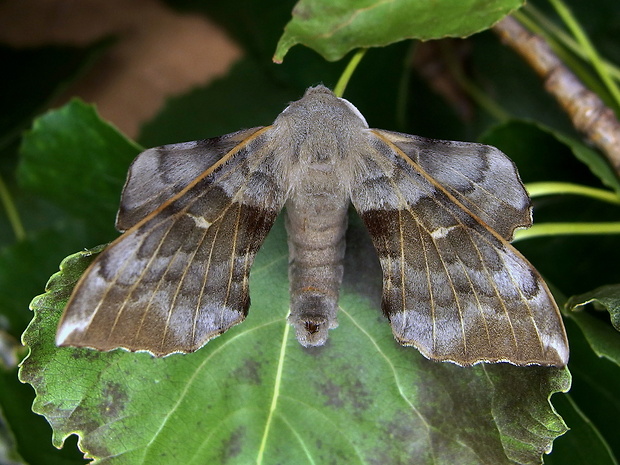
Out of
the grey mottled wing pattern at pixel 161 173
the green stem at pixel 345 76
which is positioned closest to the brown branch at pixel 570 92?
the green stem at pixel 345 76

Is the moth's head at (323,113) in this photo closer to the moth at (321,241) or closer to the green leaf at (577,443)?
the moth at (321,241)

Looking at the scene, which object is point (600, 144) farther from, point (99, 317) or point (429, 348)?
point (99, 317)

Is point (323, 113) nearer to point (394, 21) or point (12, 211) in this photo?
point (394, 21)

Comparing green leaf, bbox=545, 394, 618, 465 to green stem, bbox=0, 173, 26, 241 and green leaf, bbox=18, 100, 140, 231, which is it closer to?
green leaf, bbox=18, 100, 140, 231

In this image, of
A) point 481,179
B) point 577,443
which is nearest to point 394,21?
point 481,179

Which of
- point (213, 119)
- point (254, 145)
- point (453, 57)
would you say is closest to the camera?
point (254, 145)

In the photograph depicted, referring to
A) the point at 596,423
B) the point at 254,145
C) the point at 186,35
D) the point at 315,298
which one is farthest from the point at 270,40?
the point at 596,423

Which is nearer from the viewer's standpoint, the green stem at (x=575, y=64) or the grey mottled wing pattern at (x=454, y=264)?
the grey mottled wing pattern at (x=454, y=264)
